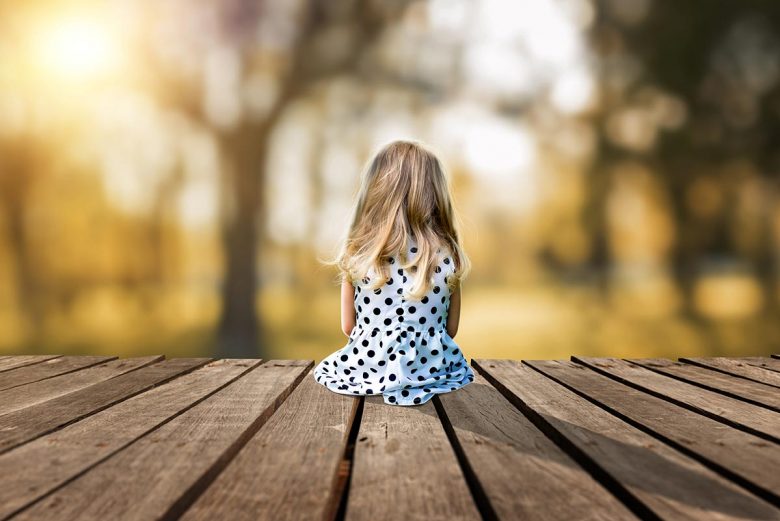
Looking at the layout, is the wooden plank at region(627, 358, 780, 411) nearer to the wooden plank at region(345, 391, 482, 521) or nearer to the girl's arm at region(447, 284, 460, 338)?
the girl's arm at region(447, 284, 460, 338)

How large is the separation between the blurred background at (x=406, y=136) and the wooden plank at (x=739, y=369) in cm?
105

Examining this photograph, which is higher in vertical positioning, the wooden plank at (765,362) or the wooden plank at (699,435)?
the wooden plank at (765,362)

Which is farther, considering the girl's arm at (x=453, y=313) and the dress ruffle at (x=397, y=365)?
the girl's arm at (x=453, y=313)

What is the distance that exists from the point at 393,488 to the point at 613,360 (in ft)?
5.74

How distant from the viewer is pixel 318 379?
1974mm

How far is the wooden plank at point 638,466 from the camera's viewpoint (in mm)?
988

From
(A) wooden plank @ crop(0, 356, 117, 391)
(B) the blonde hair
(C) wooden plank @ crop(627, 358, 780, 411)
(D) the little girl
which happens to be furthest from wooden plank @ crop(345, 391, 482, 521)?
(A) wooden plank @ crop(0, 356, 117, 391)

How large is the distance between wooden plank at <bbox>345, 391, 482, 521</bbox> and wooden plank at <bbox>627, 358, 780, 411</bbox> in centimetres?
98

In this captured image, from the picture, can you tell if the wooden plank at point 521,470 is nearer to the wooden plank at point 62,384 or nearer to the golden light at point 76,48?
the wooden plank at point 62,384

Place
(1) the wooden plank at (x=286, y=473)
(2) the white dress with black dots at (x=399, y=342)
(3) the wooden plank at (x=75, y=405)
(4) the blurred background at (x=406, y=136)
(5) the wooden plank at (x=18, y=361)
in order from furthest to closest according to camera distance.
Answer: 1. (4) the blurred background at (x=406, y=136)
2. (5) the wooden plank at (x=18, y=361)
3. (2) the white dress with black dots at (x=399, y=342)
4. (3) the wooden plank at (x=75, y=405)
5. (1) the wooden plank at (x=286, y=473)

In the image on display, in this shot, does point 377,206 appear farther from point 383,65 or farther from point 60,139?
point 60,139

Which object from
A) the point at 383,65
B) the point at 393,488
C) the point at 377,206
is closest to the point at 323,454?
the point at 393,488

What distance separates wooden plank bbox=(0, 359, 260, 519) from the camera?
1.07m

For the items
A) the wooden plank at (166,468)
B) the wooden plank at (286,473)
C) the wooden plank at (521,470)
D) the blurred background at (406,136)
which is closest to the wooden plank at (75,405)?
the wooden plank at (166,468)
